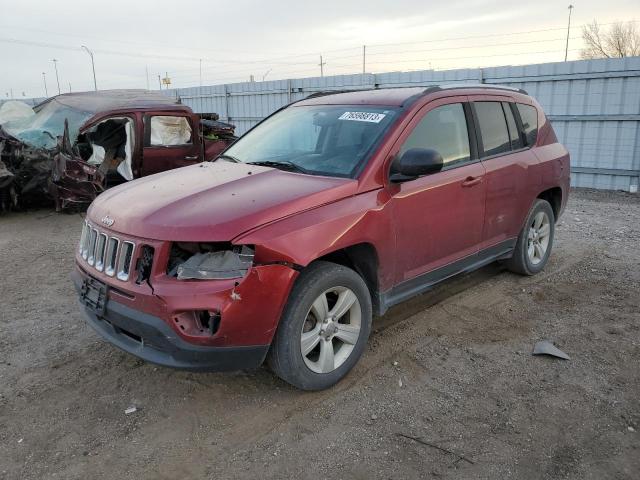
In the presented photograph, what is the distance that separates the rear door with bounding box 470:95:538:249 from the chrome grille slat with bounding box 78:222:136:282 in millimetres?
2901

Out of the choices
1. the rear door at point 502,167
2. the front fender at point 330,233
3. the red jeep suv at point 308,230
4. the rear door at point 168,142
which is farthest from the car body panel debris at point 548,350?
the rear door at point 168,142

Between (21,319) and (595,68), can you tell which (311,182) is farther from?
(595,68)

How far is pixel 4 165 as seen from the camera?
8.06 metres

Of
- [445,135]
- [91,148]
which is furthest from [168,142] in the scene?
[445,135]

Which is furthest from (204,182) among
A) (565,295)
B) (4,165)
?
(4,165)

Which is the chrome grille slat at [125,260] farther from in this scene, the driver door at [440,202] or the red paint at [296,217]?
the driver door at [440,202]

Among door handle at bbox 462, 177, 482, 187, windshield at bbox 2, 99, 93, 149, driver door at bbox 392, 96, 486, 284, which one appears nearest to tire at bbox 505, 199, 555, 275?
driver door at bbox 392, 96, 486, 284

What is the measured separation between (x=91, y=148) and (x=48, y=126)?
1.03 meters

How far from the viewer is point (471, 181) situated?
4219 millimetres

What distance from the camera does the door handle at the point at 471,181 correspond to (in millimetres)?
4164

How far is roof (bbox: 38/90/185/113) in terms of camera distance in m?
8.47

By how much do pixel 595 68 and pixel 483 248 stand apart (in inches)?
318

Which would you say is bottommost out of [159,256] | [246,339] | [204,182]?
[246,339]

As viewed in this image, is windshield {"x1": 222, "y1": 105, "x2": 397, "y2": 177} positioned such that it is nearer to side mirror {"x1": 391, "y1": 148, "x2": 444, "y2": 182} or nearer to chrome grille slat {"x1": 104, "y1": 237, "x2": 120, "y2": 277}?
side mirror {"x1": 391, "y1": 148, "x2": 444, "y2": 182}
